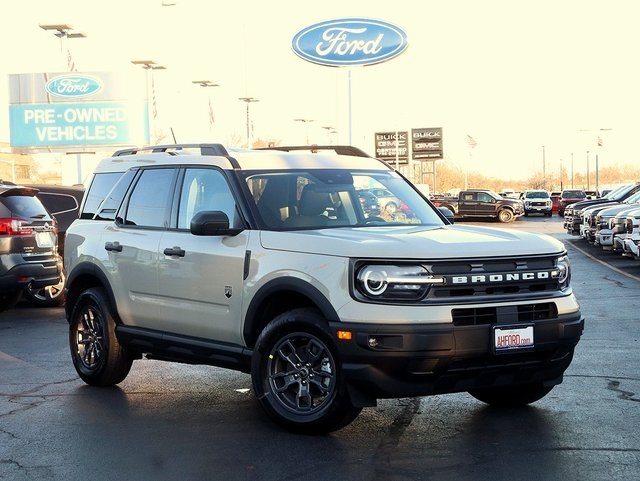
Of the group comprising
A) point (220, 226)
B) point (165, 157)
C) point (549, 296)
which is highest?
point (165, 157)

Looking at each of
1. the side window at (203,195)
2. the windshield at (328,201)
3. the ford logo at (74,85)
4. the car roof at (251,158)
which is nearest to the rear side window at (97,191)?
the car roof at (251,158)

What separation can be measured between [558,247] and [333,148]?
8.51 feet

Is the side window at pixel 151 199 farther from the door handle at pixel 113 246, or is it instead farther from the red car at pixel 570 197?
the red car at pixel 570 197

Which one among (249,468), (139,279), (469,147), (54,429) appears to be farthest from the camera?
(469,147)

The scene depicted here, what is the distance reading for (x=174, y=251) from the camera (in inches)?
311

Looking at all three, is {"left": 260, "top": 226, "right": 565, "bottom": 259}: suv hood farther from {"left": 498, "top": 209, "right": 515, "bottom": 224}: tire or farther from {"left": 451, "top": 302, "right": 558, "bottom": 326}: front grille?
{"left": 498, "top": 209, "right": 515, "bottom": 224}: tire

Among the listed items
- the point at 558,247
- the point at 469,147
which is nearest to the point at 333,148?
the point at 558,247

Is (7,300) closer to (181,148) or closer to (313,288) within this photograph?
(181,148)

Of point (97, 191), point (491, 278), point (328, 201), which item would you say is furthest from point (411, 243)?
point (97, 191)

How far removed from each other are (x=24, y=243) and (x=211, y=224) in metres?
7.56

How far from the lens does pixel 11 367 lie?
10.2 metres

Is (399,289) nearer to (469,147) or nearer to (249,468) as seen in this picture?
(249,468)

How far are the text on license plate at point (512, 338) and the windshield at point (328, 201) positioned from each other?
62.6 inches

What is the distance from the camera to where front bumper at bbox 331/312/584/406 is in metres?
6.38
